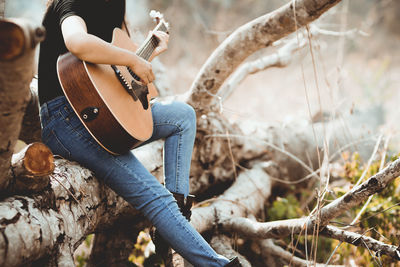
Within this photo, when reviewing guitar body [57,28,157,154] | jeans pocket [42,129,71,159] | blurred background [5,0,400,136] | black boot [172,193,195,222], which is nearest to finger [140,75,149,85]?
guitar body [57,28,157,154]

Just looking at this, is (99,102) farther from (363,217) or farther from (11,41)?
(363,217)

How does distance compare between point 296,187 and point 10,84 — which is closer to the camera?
point 10,84

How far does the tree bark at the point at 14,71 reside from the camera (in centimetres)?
76

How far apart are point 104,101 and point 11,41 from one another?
0.56 meters

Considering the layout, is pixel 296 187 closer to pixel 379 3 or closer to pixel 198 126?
pixel 198 126

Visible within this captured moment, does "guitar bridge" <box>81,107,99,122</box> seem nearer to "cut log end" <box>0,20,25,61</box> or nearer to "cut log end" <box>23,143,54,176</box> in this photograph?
"cut log end" <box>23,143,54,176</box>

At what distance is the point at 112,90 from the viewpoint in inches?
55.4

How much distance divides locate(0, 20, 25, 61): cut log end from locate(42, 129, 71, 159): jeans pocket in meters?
0.69

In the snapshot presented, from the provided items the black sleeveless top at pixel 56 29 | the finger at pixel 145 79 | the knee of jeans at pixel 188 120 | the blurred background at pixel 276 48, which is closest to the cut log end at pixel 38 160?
the black sleeveless top at pixel 56 29

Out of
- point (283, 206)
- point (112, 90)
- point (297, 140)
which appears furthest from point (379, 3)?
point (112, 90)

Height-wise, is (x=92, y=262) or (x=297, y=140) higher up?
(x=297, y=140)

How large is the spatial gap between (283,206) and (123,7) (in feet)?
6.03

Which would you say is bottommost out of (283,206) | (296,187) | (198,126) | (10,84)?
(296,187)

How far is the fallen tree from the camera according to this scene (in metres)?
1.11
